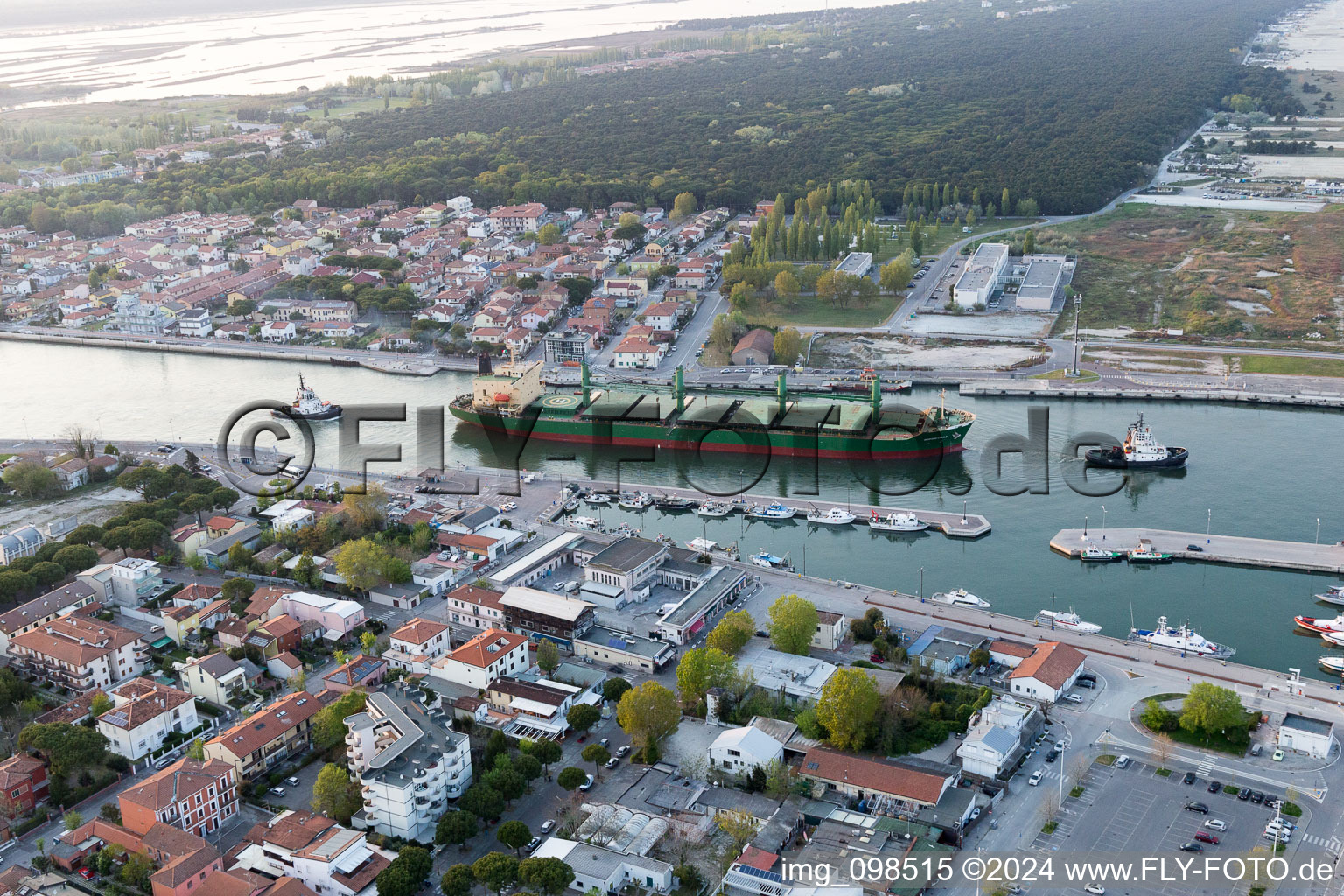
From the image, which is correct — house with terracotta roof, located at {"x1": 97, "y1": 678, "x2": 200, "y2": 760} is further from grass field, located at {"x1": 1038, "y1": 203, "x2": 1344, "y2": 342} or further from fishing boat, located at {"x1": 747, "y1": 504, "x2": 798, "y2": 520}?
grass field, located at {"x1": 1038, "y1": 203, "x2": 1344, "y2": 342}

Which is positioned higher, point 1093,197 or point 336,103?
point 336,103

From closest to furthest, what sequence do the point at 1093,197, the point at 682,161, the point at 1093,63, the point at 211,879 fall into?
the point at 211,879 < the point at 1093,197 < the point at 682,161 < the point at 1093,63

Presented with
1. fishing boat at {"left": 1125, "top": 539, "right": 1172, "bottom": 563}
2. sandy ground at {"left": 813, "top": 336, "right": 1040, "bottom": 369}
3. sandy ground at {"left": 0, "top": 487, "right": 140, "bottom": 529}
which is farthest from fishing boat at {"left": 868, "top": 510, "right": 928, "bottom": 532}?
sandy ground at {"left": 0, "top": 487, "right": 140, "bottom": 529}

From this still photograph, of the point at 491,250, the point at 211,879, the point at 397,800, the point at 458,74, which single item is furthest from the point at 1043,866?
the point at 458,74

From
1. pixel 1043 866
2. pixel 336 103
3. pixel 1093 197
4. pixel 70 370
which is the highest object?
pixel 336 103

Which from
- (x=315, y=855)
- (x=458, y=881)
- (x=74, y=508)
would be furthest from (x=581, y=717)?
(x=74, y=508)

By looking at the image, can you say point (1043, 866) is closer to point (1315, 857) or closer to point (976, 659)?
point (1315, 857)
